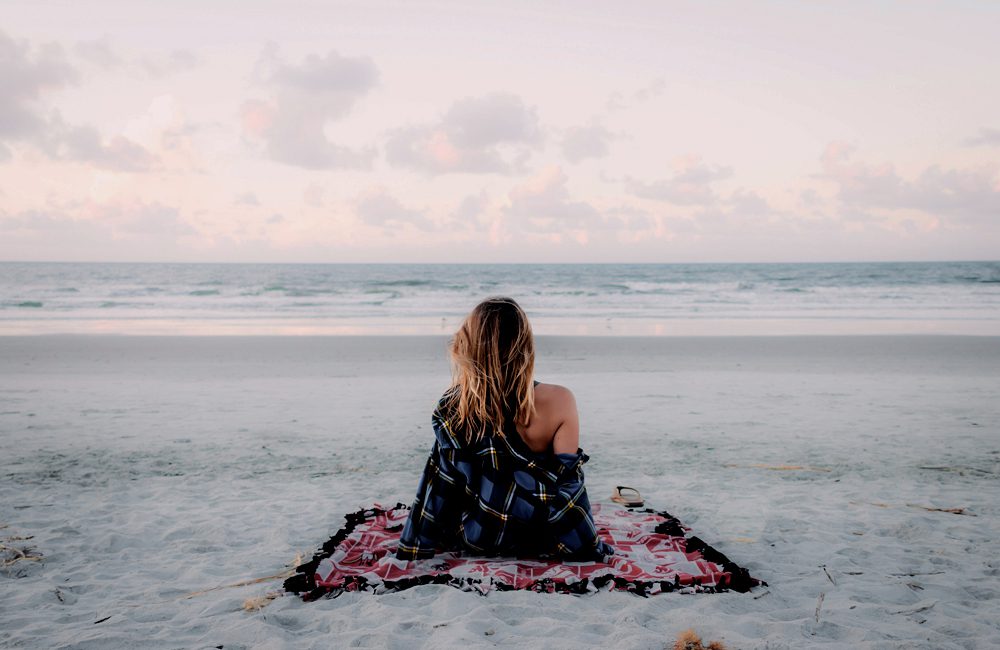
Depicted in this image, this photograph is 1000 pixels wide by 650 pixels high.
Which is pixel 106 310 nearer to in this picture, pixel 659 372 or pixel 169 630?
pixel 659 372

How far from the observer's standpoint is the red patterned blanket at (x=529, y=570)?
11.0ft

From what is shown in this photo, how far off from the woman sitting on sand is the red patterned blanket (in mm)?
100

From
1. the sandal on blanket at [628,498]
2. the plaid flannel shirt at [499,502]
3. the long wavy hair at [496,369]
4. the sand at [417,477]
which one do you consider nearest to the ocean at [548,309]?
the sand at [417,477]

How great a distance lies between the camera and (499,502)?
353 cm

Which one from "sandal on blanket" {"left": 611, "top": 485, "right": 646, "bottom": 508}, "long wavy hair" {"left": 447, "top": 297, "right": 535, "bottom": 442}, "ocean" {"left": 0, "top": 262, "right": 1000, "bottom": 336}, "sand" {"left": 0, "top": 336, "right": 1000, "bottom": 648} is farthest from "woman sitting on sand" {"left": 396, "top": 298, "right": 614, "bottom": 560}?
"ocean" {"left": 0, "top": 262, "right": 1000, "bottom": 336}

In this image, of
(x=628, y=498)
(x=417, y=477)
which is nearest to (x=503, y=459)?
(x=628, y=498)

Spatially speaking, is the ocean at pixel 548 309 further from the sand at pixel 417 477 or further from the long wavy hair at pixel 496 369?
the long wavy hair at pixel 496 369

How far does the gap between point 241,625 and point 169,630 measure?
1.01ft

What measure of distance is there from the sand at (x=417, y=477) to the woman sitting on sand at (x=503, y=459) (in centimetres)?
41

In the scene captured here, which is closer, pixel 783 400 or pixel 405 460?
pixel 405 460

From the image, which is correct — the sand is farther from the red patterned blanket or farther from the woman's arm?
the woman's arm

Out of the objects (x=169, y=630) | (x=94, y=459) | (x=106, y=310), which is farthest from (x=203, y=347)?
(x=106, y=310)

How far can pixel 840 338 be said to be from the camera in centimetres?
1528

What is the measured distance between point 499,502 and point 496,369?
2.30 ft
